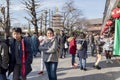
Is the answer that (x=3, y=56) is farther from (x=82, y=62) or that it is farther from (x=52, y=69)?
(x=82, y=62)

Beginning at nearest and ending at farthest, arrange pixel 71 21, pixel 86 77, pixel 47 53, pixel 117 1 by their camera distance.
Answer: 1. pixel 47 53
2. pixel 86 77
3. pixel 117 1
4. pixel 71 21

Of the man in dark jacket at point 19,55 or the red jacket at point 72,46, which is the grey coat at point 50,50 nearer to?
the man in dark jacket at point 19,55

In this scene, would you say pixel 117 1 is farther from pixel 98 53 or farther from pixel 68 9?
pixel 68 9

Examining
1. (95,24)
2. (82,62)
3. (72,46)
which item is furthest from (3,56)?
(95,24)

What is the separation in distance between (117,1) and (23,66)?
7657 millimetres

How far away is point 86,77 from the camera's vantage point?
13109 mm

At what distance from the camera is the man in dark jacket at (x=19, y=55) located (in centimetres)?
865

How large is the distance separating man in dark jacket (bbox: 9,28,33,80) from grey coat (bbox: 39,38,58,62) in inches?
60.7

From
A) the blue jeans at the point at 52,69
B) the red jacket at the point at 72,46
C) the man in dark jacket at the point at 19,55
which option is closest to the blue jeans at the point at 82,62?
the red jacket at the point at 72,46

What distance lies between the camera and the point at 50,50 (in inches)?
409

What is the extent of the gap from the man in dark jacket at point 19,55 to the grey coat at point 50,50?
154cm

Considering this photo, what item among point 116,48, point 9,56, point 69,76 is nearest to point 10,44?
point 9,56

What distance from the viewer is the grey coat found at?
1029cm

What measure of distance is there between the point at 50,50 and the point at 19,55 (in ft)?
6.03
